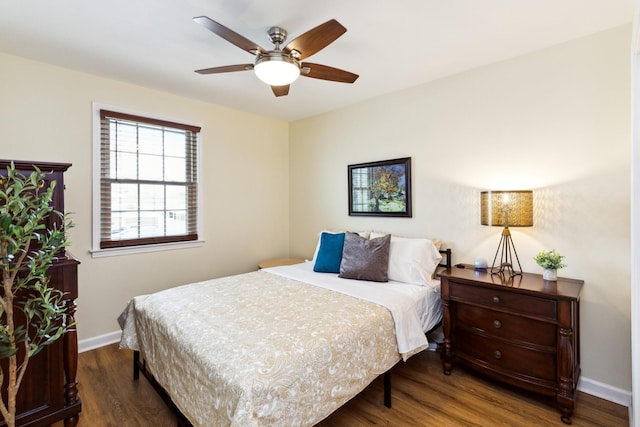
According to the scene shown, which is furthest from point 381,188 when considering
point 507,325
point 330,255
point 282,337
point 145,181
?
point 145,181

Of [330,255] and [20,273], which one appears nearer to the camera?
[20,273]

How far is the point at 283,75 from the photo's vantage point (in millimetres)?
2064

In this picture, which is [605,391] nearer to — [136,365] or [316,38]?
[316,38]

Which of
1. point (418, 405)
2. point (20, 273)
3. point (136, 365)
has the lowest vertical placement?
point (418, 405)

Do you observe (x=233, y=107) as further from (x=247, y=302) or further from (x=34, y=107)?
(x=247, y=302)

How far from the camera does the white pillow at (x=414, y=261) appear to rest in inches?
105

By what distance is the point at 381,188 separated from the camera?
3.43 m

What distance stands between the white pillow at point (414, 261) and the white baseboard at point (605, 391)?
1275 mm

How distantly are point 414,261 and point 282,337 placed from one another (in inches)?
60.1

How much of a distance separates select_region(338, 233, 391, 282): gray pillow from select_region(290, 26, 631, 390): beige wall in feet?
1.98

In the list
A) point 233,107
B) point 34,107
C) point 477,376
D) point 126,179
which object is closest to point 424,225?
point 477,376

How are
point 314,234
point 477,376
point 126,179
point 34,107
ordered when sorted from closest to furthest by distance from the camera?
point 477,376 → point 34,107 → point 126,179 → point 314,234

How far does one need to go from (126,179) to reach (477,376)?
12.1 feet

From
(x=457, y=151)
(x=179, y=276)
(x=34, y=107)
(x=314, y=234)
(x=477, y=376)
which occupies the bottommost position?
(x=477, y=376)
